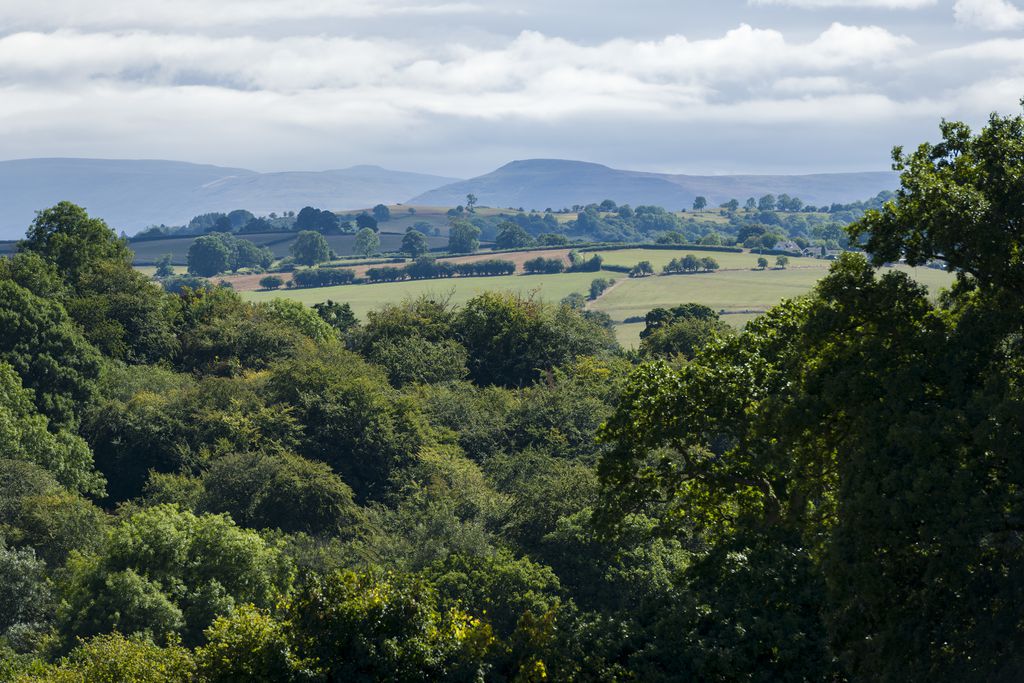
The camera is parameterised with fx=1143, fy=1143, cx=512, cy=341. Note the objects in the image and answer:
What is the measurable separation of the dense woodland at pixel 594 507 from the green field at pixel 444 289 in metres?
92.4

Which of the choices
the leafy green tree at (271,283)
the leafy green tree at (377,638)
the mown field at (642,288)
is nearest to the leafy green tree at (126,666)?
the leafy green tree at (377,638)

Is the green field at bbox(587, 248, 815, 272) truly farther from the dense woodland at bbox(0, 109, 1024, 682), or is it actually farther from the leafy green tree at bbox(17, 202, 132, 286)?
the dense woodland at bbox(0, 109, 1024, 682)

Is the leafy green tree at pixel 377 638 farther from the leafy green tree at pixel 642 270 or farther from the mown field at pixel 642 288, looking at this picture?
the leafy green tree at pixel 642 270

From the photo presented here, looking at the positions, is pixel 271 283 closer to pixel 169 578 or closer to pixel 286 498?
pixel 286 498

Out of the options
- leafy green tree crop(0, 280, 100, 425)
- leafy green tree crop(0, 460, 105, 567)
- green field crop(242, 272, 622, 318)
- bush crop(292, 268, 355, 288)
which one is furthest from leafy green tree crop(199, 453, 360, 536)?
bush crop(292, 268, 355, 288)

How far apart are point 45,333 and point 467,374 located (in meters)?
24.3

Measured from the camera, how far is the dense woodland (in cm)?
1952

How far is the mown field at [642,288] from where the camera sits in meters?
139

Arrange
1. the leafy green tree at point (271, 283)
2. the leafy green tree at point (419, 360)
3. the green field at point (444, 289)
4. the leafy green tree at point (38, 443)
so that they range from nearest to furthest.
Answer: the leafy green tree at point (38, 443), the leafy green tree at point (419, 360), the green field at point (444, 289), the leafy green tree at point (271, 283)

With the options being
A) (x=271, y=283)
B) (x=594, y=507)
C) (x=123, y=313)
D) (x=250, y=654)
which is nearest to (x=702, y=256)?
(x=271, y=283)

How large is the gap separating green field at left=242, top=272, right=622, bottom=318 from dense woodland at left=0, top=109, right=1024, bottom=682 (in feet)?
303

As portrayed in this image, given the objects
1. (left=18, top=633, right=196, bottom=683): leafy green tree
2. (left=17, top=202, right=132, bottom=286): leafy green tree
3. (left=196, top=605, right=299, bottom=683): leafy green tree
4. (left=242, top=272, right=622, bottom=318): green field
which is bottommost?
(left=18, top=633, right=196, bottom=683): leafy green tree

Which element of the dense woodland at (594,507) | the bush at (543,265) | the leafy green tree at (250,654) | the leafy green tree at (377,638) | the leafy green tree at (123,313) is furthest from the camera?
the bush at (543,265)

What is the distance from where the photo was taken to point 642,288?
6304 inches
